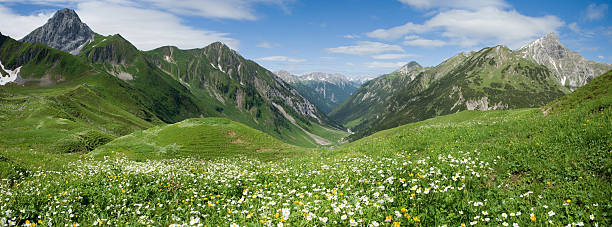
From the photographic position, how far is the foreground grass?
23.3ft

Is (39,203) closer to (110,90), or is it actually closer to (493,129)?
(493,129)

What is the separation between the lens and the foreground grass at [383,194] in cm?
711

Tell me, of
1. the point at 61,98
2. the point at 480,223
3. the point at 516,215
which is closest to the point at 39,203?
the point at 480,223

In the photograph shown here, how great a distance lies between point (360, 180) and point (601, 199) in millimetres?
6531

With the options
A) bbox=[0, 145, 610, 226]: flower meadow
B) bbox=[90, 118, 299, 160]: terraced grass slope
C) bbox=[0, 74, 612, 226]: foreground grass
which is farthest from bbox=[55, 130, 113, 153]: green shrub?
bbox=[0, 145, 610, 226]: flower meadow

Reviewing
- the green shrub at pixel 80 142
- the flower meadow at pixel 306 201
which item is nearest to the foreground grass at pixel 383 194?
the flower meadow at pixel 306 201

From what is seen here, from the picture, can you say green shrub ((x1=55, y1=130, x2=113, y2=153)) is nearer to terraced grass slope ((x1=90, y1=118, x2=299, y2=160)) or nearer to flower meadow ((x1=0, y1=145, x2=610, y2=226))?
terraced grass slope ((x1=90, y1=118, x2=299, y2=160))

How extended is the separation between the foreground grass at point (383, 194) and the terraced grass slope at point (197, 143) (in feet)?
90.5

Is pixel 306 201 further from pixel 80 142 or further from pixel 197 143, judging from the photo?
pixel 80 142

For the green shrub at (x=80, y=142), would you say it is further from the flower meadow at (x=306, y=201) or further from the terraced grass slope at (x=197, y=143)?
the flower meadow at (x=306, y=201)

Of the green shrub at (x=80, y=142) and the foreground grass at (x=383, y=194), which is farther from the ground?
the foreground grass at (x=383, y=194)

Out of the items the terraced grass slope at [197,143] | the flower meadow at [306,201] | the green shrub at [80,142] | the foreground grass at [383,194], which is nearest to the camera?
the flower meadow at [306,201]

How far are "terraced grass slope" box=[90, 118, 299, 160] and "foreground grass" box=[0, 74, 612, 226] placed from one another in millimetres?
27589

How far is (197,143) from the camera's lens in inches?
1668
